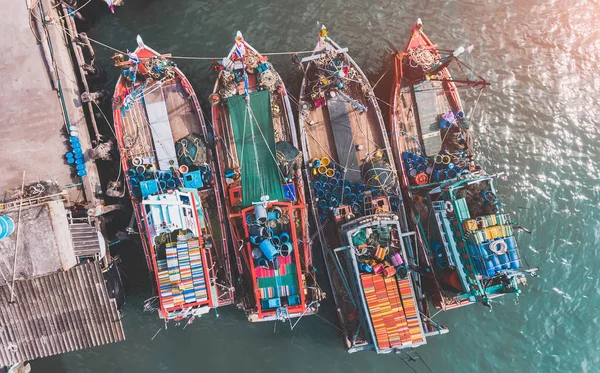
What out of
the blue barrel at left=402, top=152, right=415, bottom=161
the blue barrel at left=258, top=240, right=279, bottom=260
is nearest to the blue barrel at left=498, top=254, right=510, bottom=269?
the blue barrel at left=402, top=152, right=415, bottom=161

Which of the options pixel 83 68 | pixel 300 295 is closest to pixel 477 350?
pixel 300 295

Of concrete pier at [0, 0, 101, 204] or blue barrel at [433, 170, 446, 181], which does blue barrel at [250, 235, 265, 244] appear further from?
blue barrel at [433, 170, 446, 181]

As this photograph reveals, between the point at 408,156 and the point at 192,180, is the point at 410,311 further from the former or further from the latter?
the point at 192,180

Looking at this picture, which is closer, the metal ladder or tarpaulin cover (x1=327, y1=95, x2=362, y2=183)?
the metal ladder

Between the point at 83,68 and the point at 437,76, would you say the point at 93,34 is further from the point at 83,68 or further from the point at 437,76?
the point at 437,76

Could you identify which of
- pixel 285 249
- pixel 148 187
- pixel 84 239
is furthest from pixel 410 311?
pixel 84 239

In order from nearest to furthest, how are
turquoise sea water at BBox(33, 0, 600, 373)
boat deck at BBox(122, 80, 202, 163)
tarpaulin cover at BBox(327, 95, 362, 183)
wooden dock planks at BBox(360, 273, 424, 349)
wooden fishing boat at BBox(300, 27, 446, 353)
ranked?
wooden dock planks at BBox(360, 273, 424, 349)
wooden fishing boat at BBox(300, 27, 446, 353)
boat deck at BBox(122, 80, 202, 163)
tarpaulin cover at BBox(327, 95, 362, 183)
turquoise sea water at BBox(33, 0, 600, 373)
